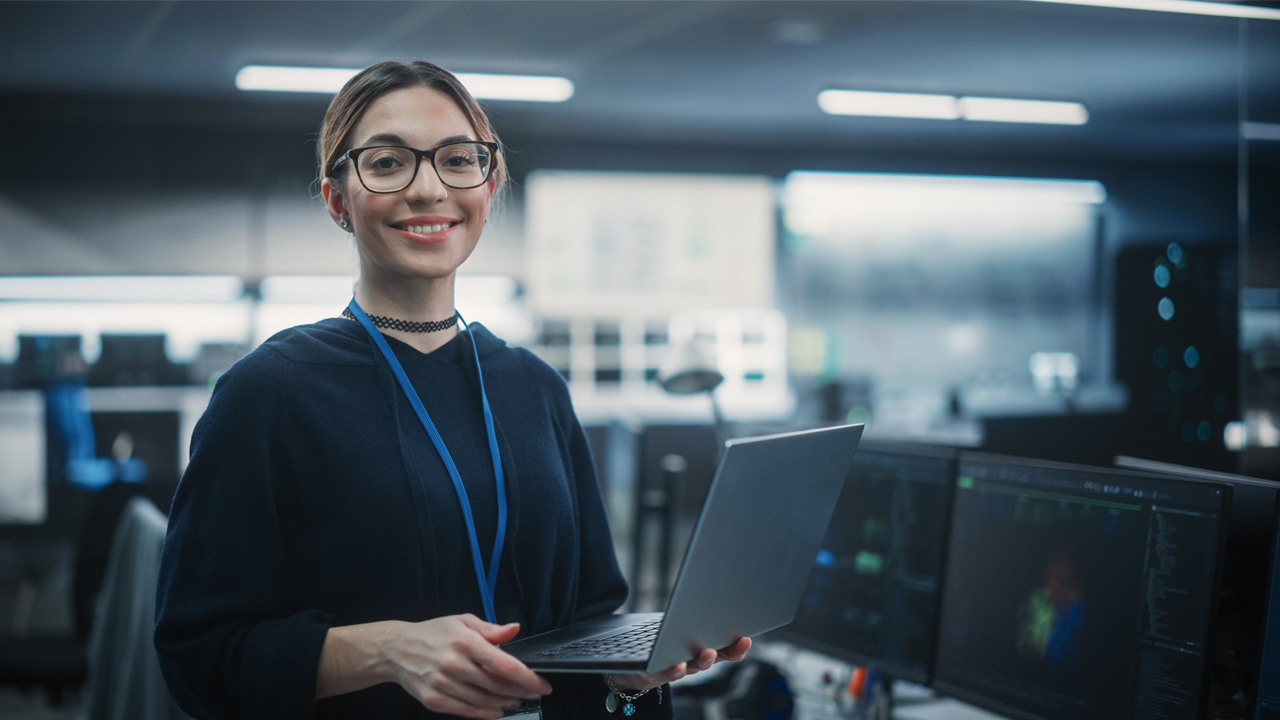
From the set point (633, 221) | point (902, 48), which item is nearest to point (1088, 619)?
point (902, 48)

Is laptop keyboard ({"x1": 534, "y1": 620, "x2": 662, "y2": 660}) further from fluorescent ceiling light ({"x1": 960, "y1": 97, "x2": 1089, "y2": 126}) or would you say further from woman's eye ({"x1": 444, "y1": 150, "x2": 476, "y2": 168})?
fluorescent ceiling light ({"x1": 960, "y1": 97, "x2": 1089, "y2": 126})

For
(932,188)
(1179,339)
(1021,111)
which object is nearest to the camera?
(1021,111)

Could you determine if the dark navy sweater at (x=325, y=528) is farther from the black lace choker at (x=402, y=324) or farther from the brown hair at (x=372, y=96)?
the brown hair at (x=372, y=96)

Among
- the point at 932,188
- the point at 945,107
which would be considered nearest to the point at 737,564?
the point at 945,107

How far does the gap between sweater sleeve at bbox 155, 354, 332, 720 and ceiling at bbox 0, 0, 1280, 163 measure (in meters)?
3.03

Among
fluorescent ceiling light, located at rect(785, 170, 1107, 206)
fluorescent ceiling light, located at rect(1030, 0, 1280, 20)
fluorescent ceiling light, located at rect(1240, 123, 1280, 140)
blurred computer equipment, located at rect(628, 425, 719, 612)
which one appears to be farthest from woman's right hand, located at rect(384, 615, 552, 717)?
fluorescent ceiling light, located at rect(785, 170, 1107, 206)

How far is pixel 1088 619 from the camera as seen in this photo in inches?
53.5

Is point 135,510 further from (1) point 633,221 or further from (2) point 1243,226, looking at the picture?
(1) point 633,221

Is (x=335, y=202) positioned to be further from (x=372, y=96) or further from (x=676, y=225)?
(x=676, y=225)

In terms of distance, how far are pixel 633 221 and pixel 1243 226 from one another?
203 inches

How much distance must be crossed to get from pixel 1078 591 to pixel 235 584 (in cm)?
112

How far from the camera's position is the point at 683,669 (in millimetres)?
998

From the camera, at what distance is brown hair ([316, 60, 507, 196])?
1.08m

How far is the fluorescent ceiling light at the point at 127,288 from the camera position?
6066mm
